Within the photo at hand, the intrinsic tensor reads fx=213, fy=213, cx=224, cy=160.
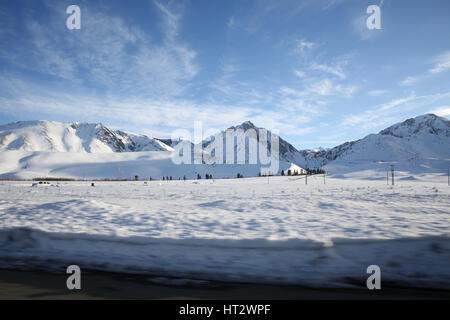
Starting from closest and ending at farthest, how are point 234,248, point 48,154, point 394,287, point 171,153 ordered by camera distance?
1. point 394,287
2. point 234,248
3. point 48,154
4. point 171,153

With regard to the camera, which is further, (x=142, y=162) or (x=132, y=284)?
(x=142, y=162)

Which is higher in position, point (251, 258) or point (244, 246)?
point (244, 246)

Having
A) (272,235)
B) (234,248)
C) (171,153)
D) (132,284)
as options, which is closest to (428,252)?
(272,235)

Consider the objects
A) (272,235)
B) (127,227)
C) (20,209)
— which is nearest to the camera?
(272,235)

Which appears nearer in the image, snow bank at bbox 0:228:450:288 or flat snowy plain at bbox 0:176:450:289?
snow bank at bbox 0:228:450:288

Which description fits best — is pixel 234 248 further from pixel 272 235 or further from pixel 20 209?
pixel 20 209

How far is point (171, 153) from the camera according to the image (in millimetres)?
79438

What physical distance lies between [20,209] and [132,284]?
26.1 ft

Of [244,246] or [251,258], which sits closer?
[251,258]

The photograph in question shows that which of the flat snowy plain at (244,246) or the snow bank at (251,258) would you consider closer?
the snow bank at (251,258)

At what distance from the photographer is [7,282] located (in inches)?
156
